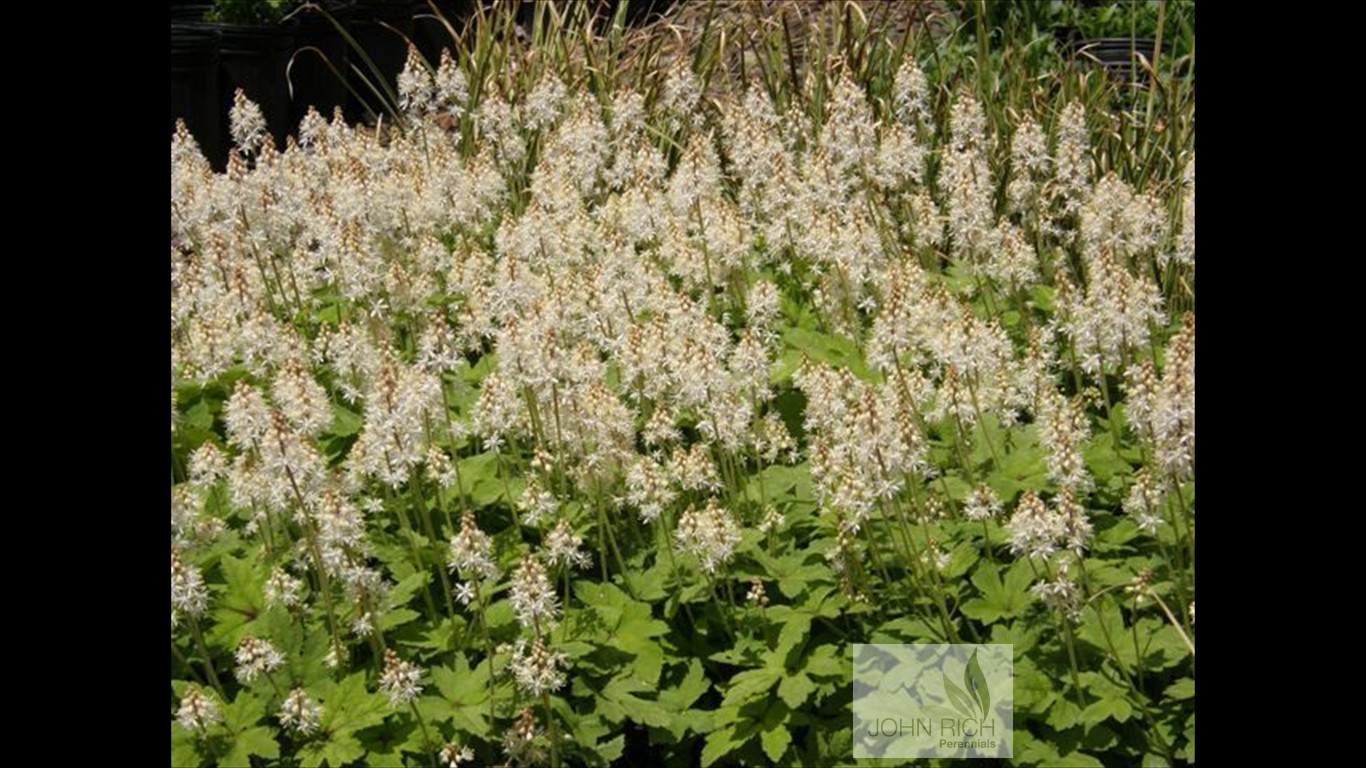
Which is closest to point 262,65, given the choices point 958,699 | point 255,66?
point 255,66

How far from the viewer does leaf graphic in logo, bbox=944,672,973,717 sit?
11.4 ft

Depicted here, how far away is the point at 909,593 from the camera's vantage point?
3914 millimetres

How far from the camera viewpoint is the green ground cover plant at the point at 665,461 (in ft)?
11.6

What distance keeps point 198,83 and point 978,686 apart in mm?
7473

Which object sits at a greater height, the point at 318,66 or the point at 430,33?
the point at 430,33

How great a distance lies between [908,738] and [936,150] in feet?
13.7

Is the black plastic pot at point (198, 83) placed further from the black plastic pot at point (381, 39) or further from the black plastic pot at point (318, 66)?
the black plastic pot at point (381, 39)

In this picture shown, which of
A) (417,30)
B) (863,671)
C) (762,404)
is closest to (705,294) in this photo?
(762,404)

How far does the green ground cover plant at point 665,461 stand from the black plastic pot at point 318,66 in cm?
460

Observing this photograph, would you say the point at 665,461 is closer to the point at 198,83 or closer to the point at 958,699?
the point at 958,699

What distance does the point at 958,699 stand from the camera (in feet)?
11.5

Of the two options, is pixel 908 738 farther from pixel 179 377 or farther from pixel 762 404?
pixel 179 377

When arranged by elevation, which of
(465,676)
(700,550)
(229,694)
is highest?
(700,550)

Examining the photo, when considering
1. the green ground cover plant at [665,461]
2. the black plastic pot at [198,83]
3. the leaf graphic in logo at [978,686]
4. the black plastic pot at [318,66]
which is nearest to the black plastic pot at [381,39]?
the black plastic pot at [318,66]
